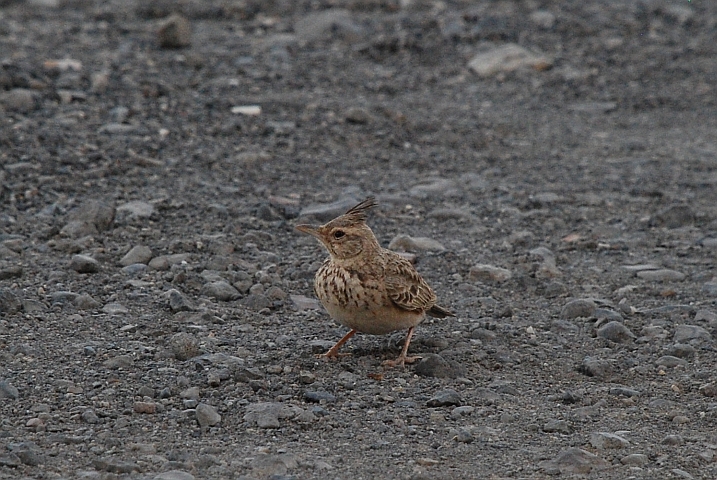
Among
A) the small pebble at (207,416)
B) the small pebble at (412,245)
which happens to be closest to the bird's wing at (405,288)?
the small pebble at (207,416)

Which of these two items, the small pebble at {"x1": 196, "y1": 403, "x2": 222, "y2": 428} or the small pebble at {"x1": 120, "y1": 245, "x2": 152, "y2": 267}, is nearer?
the small pebble at {"x1": 196, "y1": 403, "x2": 222, "y2": 428}

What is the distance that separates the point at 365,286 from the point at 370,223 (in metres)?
2.77

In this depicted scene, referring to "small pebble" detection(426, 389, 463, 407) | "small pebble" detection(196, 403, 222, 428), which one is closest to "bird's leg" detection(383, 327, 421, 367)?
"small pebble" detection(426, 389, 463, 407)

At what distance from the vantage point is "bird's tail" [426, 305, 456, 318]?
6846mm

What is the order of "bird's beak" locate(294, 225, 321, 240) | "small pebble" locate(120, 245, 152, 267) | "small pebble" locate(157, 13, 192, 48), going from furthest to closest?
"small pebble" locate(157, 13, 192, 48), "small pebble" locate(120, 245, 152, 267), "bird's beak" locate(294, 225, 321, 240)

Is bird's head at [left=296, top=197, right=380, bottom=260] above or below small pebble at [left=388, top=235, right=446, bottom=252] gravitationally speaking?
above

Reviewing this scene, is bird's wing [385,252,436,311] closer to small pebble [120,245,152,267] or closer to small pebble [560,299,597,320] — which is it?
small pebble [560,299,597,320]

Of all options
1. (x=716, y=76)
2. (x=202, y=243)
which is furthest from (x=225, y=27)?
(x=202, y=243)

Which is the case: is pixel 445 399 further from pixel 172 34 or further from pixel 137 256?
pixel 172 34

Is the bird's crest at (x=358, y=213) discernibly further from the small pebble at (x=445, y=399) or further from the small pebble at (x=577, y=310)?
the small pebble at (x=577, y=310)

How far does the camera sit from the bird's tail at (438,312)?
685 centimetres

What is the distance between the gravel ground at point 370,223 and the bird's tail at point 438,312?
0.40 feet

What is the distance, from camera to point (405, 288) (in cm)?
644

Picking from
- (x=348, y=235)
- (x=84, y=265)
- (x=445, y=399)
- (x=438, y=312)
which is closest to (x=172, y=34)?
(x=84, y=265)
